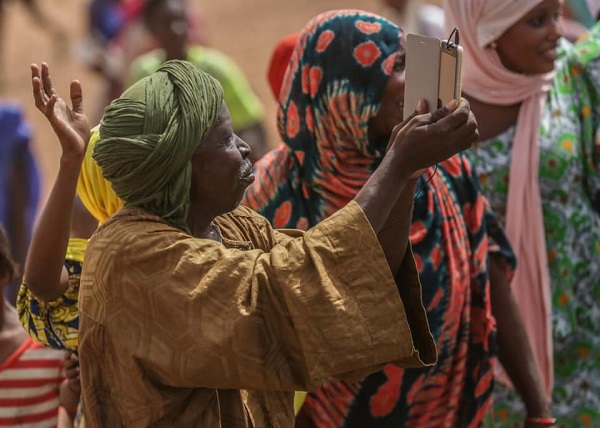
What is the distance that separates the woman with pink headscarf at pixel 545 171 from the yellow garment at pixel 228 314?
231cm

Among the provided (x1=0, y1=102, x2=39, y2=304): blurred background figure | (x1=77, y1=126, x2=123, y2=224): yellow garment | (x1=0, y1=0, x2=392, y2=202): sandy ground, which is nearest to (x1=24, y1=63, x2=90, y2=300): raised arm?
(x1=77, y1=126, x2=123, y2=224): yellow garment

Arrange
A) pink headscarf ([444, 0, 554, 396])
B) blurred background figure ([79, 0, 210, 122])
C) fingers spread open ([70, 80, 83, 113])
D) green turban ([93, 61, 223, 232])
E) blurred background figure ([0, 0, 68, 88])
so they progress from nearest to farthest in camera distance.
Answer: green turban ([93, 61, 223, 232]) < fingers spread open ([70, 80, 83, 113]) < pink headscarf ([444, 0, 554, 396]) < blurred background figure ([79, 0, 210, 122]) < blurred background figure ([0, 0, 68, 88])

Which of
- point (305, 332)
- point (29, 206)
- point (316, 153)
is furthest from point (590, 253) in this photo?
point (29, 206)

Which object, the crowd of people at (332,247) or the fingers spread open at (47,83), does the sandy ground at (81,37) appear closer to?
the crowd of people at (332,247)

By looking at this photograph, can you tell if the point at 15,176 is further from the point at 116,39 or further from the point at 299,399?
the point at 116,39

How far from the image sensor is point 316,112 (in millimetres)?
5070

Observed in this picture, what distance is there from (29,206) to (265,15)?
12145 mm

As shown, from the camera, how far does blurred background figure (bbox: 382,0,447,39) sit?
8.66 meters

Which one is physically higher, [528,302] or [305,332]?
[305,332]

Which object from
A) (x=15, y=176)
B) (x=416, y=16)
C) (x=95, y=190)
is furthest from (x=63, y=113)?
(x=416, y=16)

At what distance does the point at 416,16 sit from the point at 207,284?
18.8 feet

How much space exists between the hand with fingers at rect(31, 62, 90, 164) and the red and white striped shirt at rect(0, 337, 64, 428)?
3.14ft

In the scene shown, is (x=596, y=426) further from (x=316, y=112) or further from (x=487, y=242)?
(x=316, y=112)

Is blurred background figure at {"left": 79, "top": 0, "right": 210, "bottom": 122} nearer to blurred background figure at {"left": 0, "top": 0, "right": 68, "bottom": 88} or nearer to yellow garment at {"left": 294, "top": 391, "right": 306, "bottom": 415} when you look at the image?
blurred background figure at {"left": 0, "top": 0, "right": 68, "bottom": 88}
